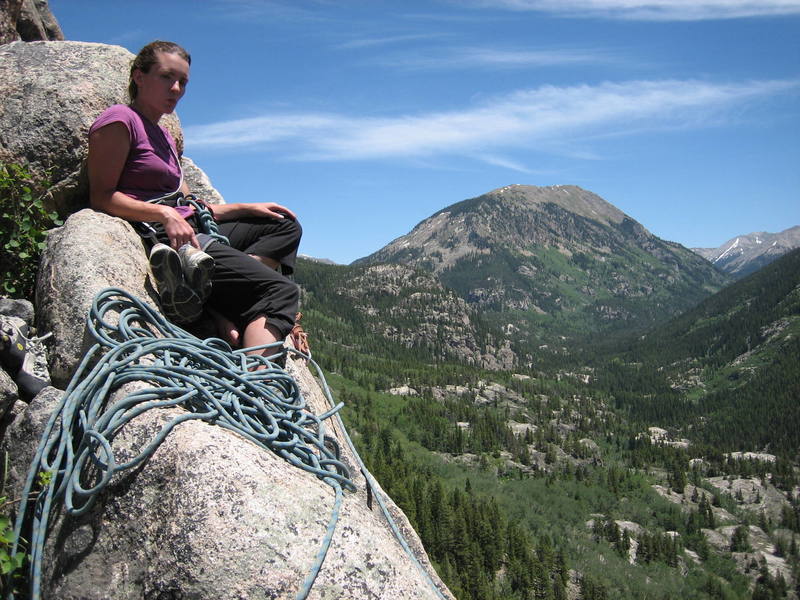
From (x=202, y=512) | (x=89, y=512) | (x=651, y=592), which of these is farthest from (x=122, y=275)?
(x=651, y=592)

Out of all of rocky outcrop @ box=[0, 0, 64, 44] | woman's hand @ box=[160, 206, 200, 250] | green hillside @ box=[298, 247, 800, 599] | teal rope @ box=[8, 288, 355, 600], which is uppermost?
rocky outcrop @ box=[0, 0, 64, 44]

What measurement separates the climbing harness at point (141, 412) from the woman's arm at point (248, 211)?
2021 millimetres

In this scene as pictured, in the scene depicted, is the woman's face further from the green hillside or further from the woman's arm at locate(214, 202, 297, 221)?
the green hillside

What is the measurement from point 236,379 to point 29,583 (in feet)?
5.37

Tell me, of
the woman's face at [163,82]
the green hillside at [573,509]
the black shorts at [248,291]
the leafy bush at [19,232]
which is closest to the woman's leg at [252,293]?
the black shorts at [248,291]

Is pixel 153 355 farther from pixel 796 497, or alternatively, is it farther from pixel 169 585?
pixel 796 497

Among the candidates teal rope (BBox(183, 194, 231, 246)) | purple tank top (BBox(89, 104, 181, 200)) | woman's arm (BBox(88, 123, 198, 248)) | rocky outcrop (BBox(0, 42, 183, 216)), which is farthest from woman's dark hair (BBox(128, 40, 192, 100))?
rocky outcrop (BBox(0, 42, 183, 216))

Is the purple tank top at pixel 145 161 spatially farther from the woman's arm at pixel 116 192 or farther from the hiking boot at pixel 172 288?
the hiking boot at pixel 172 288

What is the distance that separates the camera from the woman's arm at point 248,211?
6359mm

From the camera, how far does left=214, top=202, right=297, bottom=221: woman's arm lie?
6359 mm

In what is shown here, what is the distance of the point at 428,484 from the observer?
402 ft

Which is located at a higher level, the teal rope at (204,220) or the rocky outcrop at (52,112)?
the rocky outcrop at (52,112)

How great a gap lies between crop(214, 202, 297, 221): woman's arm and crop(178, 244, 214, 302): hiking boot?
1.22m

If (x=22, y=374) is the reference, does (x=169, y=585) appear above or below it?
below
